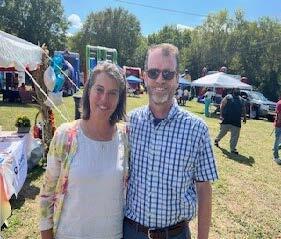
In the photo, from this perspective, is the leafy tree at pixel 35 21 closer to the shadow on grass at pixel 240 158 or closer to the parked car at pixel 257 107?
the parked car at pixel 257 107

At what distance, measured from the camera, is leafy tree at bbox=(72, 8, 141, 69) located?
69.6 m

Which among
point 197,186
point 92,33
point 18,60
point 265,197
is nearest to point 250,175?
point 265,197

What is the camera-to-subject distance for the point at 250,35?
5325cm

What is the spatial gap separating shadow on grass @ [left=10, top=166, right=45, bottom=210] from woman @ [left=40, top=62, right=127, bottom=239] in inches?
172

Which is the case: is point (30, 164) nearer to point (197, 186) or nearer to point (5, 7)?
point (197, 186)

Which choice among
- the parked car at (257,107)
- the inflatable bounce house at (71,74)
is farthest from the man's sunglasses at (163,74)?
the parked car at (257,107)

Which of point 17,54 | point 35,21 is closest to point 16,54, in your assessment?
point 17,54

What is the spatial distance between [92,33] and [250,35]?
95.9 ft

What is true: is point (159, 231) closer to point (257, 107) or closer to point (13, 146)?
point (13, 146)

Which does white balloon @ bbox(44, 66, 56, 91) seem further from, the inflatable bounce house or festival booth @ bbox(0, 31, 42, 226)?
the inflatable bounce house

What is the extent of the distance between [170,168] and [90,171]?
0.48 m

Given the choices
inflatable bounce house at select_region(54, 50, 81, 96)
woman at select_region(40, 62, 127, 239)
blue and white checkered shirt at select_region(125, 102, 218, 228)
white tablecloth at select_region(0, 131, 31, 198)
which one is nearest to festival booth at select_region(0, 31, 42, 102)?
white tablecloth at select_region(0, 131, 31, 198)

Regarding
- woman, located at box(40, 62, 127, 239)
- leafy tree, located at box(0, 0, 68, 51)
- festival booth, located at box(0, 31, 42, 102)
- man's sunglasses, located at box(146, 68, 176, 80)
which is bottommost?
woman, located at box(40, 62, 127, 239)

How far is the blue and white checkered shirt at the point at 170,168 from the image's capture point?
8.09 ft
